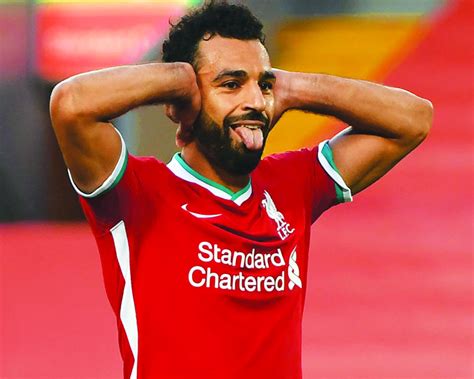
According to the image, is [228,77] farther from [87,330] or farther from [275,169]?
[87,330]

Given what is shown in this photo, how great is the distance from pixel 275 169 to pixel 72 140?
664 mm

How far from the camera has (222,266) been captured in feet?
9.98

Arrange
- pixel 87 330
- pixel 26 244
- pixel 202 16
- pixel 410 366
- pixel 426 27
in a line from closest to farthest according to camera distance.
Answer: pixel 202 16 → pixel 410 366 → pixel 87 330 → pixel 26 244 → pixel 426 27

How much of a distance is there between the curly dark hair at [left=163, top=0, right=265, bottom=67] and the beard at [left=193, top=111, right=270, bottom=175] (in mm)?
171

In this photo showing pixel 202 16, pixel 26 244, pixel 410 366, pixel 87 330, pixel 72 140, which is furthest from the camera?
pixel 26 244

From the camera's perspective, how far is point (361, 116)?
134 inches

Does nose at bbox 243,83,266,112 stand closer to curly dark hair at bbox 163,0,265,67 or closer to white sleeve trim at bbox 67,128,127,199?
curly dark hair at bbox 163,0,265,67

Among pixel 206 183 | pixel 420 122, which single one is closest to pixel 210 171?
pixel 206 183

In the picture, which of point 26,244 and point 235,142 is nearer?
point 235,142

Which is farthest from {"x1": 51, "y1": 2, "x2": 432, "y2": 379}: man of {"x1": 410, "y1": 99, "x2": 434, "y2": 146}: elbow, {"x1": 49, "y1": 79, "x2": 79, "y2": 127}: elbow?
{"x1": 410, "y1": 99, "x2": 434, "y2": 146}: elbow

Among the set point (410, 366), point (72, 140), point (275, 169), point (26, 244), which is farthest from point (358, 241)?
point (72, 140)

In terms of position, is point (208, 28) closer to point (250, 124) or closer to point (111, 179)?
point (250, 124)

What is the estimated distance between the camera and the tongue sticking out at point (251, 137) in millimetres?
3020

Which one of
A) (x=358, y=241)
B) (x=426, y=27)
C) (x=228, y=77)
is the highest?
(x=426, y=27)
